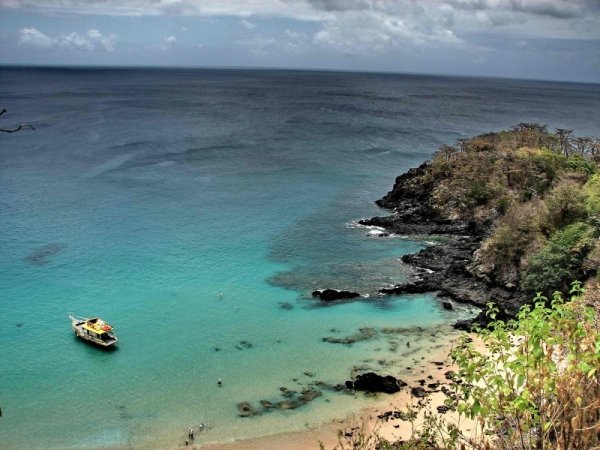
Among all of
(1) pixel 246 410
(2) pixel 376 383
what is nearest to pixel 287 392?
(1) pixel 246 410

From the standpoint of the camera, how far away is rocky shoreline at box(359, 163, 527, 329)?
4909cm

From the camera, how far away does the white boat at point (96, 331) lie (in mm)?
41969

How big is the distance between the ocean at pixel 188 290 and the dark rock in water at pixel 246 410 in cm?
37

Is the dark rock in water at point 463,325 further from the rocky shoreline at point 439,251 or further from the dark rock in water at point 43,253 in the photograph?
the dark rock in water at point 43,253

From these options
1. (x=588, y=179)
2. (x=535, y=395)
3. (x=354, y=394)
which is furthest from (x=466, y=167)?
(x=535, y=395)

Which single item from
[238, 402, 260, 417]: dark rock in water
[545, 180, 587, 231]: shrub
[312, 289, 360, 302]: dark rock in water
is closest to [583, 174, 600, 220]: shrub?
[545, 180, 587, 231]: shrub

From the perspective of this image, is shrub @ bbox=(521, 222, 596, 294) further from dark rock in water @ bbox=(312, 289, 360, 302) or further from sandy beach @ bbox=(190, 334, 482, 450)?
dark rock in water @ bbox=(312, 289, 360, 302)

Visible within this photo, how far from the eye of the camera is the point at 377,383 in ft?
121

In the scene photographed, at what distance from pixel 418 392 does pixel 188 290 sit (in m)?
24.8

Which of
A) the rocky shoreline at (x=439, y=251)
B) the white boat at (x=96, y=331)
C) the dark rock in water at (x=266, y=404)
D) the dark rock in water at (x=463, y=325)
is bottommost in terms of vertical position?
the dark rock in water at (x=266, y=404)

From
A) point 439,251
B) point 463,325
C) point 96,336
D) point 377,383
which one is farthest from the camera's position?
point 439,251

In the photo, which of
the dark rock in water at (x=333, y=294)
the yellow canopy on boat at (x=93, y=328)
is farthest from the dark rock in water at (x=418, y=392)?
the yellow canopy on boat at (x=93, y=328)

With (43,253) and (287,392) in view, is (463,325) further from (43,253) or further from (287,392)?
(43,253)

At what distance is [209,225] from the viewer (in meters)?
69.1
